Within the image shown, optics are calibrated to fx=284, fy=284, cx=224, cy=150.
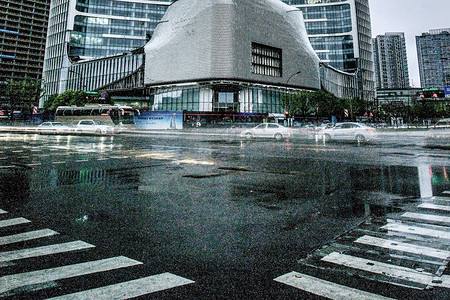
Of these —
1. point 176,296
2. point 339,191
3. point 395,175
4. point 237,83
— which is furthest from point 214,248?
point 237,83

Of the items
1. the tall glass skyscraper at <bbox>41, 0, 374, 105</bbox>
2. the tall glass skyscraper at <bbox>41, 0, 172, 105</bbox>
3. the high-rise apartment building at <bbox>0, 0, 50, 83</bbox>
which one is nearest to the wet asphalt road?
the tall glass skyscraper at <bbox>41, 0, 374, 105</bbox>

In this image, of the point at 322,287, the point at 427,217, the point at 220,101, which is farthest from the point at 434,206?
the point at 220,101

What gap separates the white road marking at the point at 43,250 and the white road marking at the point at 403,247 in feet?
11.9

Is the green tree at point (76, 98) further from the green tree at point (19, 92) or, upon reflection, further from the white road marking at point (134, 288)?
the white road marking at point (134, 288)

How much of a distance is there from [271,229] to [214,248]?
42.8 inches

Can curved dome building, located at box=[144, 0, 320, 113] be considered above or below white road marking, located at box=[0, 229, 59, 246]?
above

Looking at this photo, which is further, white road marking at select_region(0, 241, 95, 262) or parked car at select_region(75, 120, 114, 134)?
parked car at select_region(75, 120, 114, 134)

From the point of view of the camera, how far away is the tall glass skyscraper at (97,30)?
98562 millimetres

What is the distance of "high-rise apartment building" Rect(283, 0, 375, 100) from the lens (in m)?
109

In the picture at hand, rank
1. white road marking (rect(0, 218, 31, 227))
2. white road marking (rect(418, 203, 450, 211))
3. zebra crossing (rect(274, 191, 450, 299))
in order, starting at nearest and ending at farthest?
zebra crossing (rect(274, 191, 450, 299))
white road marking (rect(0, 218, 31, 227))
white road marking (rect(418, 203, 450, 211))

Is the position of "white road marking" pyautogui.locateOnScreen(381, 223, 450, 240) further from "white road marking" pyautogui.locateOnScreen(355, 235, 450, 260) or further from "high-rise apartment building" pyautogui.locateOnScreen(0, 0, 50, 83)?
"high-rise apartment building" pyautogui.locateOnScreen(0, 0, 50, 83)

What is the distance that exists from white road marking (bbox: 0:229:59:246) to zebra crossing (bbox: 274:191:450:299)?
133 inches

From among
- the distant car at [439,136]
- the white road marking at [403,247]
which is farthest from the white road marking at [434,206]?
the distant car at [439,136]

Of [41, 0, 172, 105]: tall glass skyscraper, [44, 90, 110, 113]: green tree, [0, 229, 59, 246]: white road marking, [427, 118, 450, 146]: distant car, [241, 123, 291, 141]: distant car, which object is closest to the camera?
[0, 229, 59, 246]: white road marking
